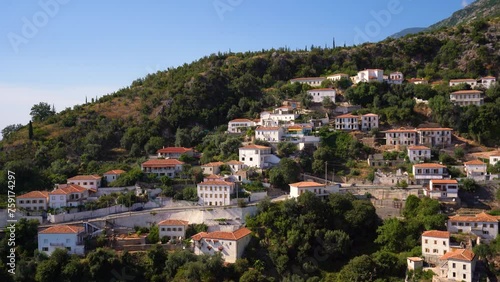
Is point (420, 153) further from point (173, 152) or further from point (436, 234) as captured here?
point (173, 152)

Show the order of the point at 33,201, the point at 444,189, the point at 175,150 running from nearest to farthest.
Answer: the point at 33,201, the point at 444,189, the point at 175,150

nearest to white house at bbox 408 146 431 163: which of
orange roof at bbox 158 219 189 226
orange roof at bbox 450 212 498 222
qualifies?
orange roof at bbox 450 212 498 222

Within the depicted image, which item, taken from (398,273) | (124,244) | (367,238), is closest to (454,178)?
(367,238)

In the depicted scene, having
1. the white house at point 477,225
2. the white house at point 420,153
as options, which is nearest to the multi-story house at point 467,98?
the white house at point 420,153

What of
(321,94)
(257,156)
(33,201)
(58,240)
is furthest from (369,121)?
(33,201)

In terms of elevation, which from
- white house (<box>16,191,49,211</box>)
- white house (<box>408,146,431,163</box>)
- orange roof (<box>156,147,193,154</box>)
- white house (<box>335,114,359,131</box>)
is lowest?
white house (<box>16,191,49,211</box>)

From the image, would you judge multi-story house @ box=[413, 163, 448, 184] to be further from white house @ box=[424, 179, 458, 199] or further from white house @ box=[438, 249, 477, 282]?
white house @ box=[438, 249, 477, 282]
